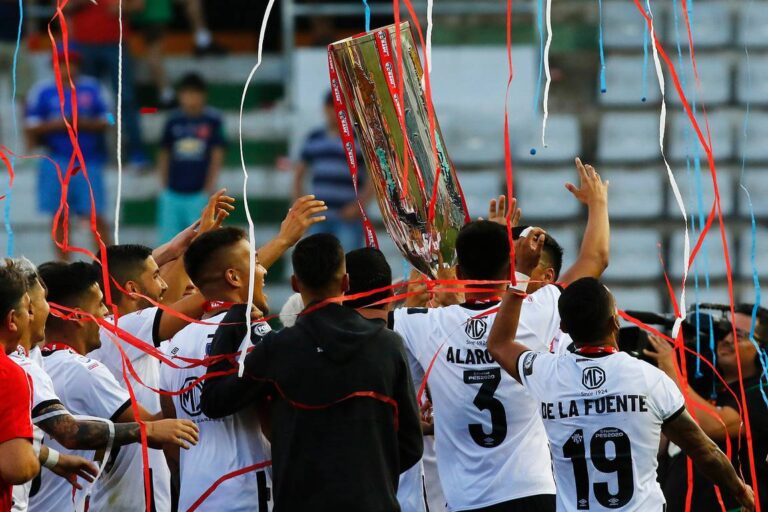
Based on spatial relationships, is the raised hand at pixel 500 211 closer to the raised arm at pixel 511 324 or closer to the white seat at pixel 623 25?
the raised arm at pixel 511 324

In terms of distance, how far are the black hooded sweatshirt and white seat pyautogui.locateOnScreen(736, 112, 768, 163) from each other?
328 inches

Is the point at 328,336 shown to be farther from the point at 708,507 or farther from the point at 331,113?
the point at 331,113

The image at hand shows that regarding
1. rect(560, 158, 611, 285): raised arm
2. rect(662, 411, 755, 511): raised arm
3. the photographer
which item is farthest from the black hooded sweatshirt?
the photographer

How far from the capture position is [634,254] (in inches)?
438

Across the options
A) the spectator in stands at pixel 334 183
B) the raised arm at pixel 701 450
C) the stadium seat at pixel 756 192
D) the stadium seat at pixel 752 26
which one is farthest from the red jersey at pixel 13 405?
the stadium seat at pixel 752 26

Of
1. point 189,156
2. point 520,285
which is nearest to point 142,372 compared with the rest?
point 520,285

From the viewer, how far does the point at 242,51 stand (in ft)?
41.9

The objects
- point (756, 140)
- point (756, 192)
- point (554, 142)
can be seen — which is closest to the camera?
point (756, 192)

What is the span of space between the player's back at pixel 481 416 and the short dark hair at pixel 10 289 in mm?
1436

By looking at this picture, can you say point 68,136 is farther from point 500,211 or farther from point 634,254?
point 500,211

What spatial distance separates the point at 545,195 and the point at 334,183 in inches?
89.9

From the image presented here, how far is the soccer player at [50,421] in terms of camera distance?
3.93 metres

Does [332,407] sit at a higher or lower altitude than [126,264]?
lower

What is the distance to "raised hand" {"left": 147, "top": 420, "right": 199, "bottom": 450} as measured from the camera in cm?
393
